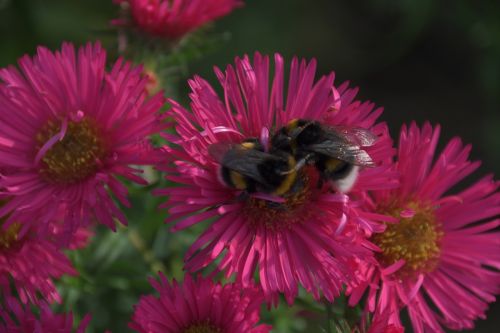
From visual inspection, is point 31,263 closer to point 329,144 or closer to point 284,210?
point 284,210

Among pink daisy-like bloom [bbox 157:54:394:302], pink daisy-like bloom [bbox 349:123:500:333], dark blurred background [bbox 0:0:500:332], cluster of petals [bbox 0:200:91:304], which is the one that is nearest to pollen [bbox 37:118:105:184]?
cluster of petals [bbox 0:200:91:304]

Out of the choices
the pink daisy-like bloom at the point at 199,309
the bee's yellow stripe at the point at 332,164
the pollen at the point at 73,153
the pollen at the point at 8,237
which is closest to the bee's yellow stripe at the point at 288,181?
the bee's yellow stripe at the point at 332,164

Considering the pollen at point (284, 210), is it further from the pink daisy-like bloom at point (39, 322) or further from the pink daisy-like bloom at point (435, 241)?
the pink daisy-like bloom at point (39, 322)

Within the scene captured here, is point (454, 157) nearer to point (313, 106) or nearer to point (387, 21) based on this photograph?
point (313, 106)

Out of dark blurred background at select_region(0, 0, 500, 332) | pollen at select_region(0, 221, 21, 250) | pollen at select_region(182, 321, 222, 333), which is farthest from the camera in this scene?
dark blurred background at select_region(0, 0, 500, 332)

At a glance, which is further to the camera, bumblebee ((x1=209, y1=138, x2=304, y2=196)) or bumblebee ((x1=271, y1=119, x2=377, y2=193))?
bumblebee ((x1=271, y1=119, x2=377, y2=193))

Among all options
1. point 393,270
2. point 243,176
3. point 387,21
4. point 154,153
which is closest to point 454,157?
point 393,270

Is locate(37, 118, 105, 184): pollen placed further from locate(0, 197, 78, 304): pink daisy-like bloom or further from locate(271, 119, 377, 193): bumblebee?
locate(271, 119, 377, 193): bumblebee
